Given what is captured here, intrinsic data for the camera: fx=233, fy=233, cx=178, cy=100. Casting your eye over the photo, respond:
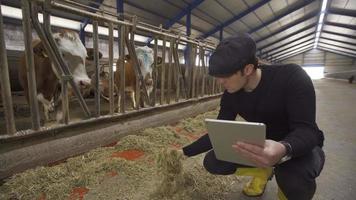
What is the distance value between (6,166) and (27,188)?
0.30 metres

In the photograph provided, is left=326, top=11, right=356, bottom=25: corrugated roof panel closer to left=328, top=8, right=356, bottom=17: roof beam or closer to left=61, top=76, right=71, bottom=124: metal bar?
left=328, top=8, right=356, bottom=17: roof beam

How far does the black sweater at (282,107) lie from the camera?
1.18 metres

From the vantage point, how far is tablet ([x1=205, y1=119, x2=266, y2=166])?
3.08 feet

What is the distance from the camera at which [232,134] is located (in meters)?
1.04

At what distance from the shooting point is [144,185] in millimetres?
1901

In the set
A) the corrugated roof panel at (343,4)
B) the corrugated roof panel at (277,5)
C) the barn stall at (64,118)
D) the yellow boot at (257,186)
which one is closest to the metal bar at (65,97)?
the barn stall at (64,118)

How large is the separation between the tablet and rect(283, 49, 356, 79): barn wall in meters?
32.8

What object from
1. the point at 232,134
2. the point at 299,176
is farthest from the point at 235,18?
the point at 232,134

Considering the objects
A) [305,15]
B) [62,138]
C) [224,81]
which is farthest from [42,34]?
[305,15]

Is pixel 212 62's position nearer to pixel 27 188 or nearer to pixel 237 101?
pixel 237 101

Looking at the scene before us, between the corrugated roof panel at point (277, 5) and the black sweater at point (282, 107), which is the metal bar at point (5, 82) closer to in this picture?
the black sweater at point (282, 107)

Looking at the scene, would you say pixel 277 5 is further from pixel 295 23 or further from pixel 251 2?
pixel 295 23

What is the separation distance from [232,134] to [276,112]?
495 millimetres

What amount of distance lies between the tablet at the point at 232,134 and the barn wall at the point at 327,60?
3284cm
